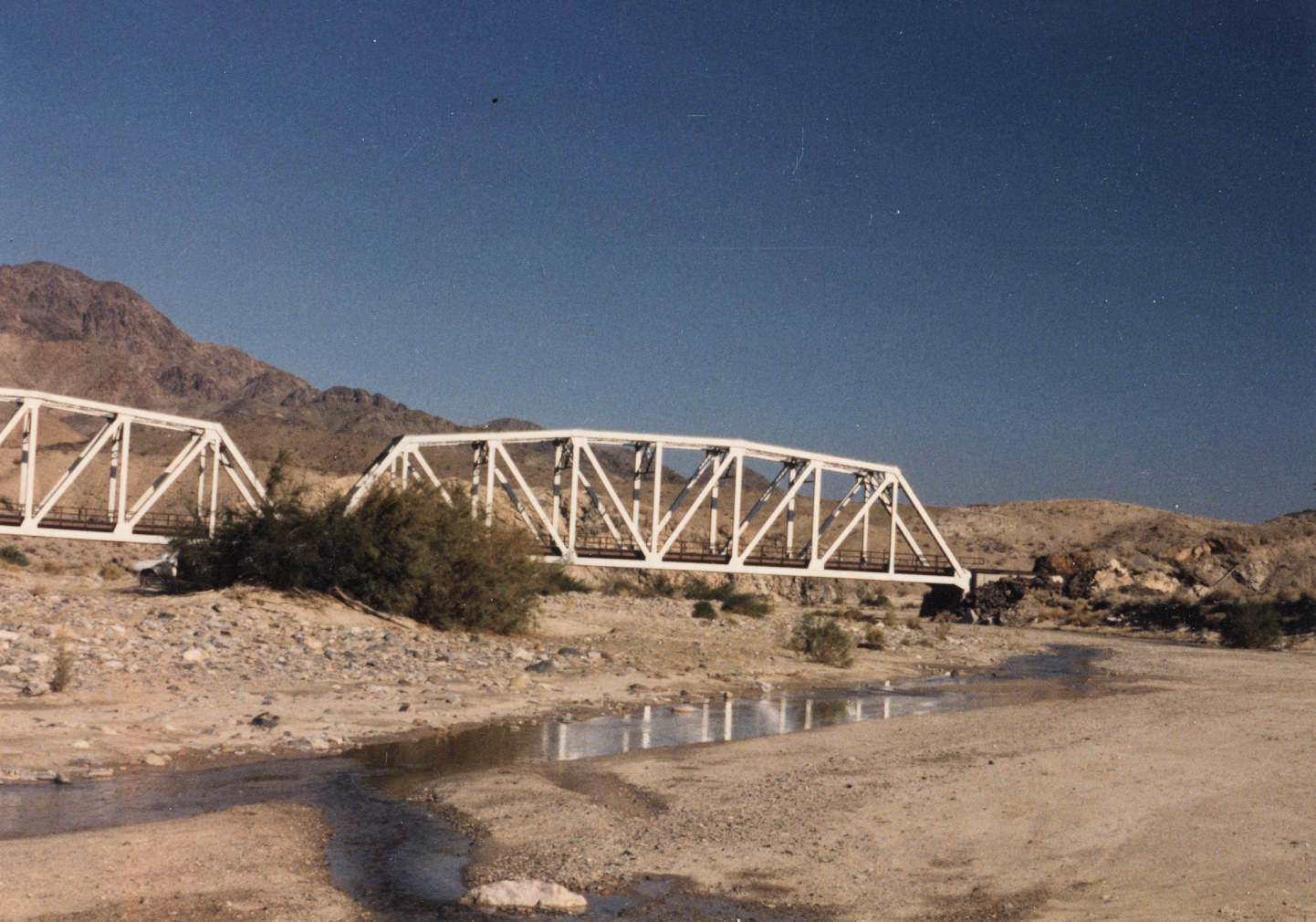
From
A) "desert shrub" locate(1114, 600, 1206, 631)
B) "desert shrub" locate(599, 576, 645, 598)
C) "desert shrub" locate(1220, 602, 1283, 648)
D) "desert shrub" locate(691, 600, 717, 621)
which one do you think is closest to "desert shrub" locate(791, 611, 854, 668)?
"desert shrub" locate(691, 600, 717, 621)

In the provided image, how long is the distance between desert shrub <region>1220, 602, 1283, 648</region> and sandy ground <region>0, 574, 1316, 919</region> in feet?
57.7

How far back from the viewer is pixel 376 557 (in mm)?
23359

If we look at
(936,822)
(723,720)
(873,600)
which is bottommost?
(723,720)

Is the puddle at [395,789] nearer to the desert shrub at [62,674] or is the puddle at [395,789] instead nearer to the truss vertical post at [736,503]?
the desert shrub at [62,674]

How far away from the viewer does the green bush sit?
23344mm

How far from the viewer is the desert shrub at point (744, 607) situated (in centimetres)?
4116

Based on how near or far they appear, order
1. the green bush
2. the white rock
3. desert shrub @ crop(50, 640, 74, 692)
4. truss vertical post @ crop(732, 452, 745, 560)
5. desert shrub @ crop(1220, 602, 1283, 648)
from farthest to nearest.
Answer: truss vertical post @ crop(732, 452, 745, 560), desert shrub @ crop(1220, 602, 1283, 648), the green bush, desert shrub @ crop(50, 640, 74, 692), the white rock

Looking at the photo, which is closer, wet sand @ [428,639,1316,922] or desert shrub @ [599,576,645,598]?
wet sand @ [428,639,1316,922]

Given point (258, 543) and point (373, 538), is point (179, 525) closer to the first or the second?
point (258, 543)

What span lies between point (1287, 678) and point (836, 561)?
3051cm

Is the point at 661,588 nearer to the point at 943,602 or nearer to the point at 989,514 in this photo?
A: the point at 943,602

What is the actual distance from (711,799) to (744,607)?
105ft

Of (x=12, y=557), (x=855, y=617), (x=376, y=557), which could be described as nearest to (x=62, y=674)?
(x=376, y=557)

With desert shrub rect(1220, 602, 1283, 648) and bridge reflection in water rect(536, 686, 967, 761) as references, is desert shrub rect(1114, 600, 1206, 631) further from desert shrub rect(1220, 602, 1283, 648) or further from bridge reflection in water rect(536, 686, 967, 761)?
bridge reflection in water rect(536, 686, 967, 761)
